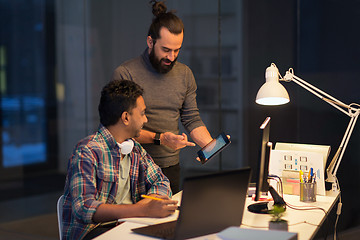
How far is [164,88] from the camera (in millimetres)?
2951

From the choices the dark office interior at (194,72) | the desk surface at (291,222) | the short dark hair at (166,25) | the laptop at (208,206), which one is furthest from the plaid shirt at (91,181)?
the dark office interior at (194,72)

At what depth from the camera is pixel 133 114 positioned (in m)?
2.25

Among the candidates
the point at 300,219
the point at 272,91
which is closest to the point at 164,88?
the point at 272,91

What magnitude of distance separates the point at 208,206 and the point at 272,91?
1.03m

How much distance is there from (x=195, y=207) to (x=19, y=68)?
431 centimetres

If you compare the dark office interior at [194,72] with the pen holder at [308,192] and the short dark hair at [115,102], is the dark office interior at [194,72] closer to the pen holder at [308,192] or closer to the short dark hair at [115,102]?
the pen holder at [308,192]

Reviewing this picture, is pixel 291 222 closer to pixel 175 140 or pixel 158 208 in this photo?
pixel 158 208

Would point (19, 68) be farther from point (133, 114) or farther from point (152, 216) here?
point (152, 216)

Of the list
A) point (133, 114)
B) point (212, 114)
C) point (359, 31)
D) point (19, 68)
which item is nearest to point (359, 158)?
point (359, 31)

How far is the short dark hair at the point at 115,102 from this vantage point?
7.30 feet

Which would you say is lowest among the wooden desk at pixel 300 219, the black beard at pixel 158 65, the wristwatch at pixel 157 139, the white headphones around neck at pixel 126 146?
the wooden desk at pixel 300 219

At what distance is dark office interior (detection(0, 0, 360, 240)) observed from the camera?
3.95 m

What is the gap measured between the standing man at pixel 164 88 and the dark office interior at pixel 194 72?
1.36 metres

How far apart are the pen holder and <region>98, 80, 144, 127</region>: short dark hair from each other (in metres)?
0.97
